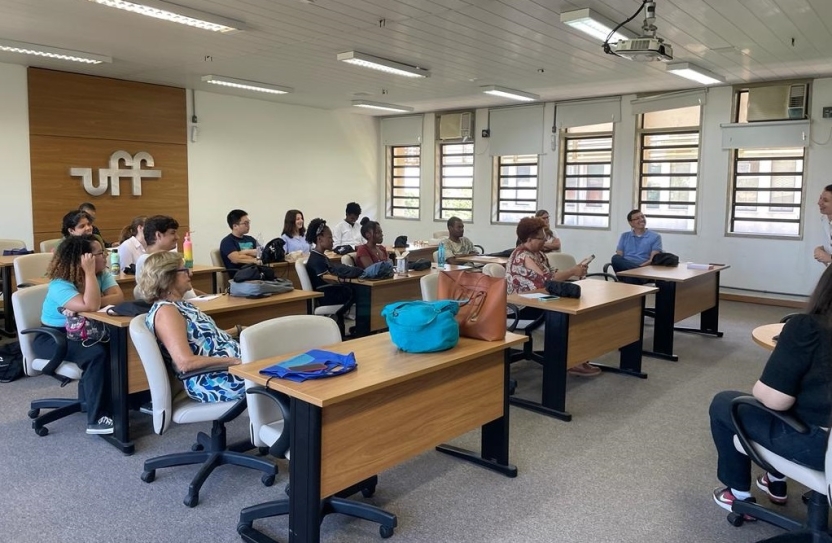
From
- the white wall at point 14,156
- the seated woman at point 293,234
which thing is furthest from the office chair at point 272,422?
the white wall at point 14,156

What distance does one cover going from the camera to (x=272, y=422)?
8.73 feet

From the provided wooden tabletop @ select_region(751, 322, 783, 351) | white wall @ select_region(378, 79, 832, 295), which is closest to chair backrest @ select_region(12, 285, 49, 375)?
wooden tabletop @ select_region(751, 322, 783, 351)

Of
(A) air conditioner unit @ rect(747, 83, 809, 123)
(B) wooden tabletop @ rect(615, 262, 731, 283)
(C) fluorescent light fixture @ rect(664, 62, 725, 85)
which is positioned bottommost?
(B) wooden tabletop @ rect(615, 262, 731, 283)

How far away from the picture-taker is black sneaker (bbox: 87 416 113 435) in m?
3.55

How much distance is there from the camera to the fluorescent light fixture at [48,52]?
6000 mm

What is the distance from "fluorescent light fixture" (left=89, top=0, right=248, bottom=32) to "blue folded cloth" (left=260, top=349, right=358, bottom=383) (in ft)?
11.2

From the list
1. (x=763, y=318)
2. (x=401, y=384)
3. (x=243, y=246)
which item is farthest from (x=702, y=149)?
(x=401, y=384)

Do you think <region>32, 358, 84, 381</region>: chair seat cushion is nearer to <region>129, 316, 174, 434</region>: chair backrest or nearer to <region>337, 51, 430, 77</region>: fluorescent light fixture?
<region>129, 316, 174, 434</region>: chair backrest

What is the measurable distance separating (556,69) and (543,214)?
1.71 metres

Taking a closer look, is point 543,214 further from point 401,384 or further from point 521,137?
point 401,384

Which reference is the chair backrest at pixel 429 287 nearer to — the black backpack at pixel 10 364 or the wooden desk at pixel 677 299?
the wooden desk at pixel 677 299

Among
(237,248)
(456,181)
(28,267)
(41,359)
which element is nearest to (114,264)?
(28,267)

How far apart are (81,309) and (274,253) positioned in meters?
2.91

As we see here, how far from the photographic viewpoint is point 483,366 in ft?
9.75
